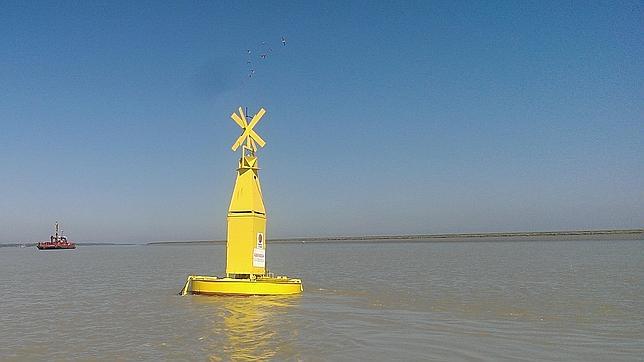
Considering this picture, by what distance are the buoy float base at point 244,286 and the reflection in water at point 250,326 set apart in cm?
35

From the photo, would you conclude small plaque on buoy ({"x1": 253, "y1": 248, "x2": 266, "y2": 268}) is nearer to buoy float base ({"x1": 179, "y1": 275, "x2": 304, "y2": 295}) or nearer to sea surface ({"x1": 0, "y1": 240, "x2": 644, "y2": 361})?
buoy float base ({"x1": 179, "y1": 275, "x2": 304, "y2": 295})

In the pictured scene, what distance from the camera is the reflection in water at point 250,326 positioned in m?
16.1

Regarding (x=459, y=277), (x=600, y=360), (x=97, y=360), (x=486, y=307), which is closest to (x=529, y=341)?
(x=600, y=360)

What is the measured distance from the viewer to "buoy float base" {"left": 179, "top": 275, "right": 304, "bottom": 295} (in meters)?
27.5

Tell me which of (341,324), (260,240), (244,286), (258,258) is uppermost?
(260,240)

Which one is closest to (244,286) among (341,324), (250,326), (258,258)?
(258,258)

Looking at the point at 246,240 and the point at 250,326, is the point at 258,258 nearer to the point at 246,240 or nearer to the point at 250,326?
the point at 246,240

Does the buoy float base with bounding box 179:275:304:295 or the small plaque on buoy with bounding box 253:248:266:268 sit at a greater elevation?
the small plaque on buoy with bounding box 253:248:266:268

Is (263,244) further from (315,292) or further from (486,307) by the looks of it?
(486,307)

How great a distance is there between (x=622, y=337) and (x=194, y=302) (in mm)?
18723

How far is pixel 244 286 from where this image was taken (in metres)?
27.5

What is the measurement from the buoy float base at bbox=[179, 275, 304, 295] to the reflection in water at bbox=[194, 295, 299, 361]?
1.14 ft

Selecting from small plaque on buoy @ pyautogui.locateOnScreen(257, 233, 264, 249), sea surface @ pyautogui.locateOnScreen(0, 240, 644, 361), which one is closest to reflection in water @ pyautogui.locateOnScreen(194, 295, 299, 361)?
sea surface @ pyautogui.locateOnScreen(0, 240, 644, 361)

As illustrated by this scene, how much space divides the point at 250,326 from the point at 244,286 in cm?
733
